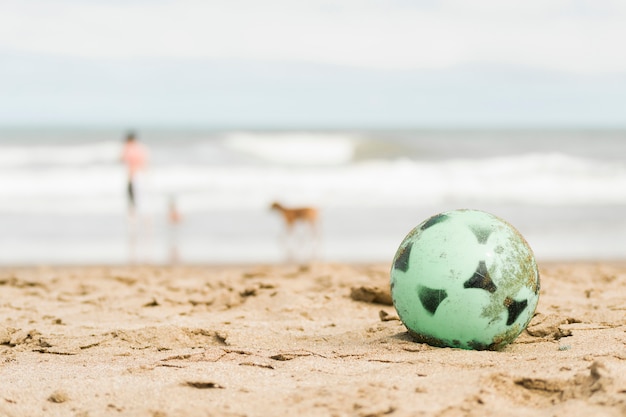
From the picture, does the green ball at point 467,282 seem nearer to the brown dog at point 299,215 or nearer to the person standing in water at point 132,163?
the brown dog at point 299,215

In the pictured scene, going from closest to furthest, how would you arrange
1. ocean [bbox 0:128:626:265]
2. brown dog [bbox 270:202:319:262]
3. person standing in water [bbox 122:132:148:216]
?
ocean [bbox 0:128:626:265]
brown dog [bbox 270:202:319:262]
person standing in water [bbox 122:132:148:216]

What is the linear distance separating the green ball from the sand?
0.14 m

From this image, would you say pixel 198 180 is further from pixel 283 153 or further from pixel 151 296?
pixel 151 296

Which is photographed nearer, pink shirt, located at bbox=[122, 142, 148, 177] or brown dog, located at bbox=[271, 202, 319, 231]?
Answer: brown dog, located at bbox=[271, 202, 319, 231]

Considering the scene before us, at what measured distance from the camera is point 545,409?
3.17 metres

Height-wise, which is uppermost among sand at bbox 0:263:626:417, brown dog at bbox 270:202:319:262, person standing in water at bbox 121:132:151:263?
person standing in water at bbox 121:132:151:263

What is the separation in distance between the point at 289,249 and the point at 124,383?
7.37 metres

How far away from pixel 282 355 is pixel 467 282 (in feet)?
3.33

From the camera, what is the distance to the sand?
3273 millimetres

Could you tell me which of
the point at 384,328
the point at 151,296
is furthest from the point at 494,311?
the point at 151,296

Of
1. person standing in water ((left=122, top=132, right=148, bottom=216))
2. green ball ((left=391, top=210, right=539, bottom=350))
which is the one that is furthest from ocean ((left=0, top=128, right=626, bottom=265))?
green ball ((left=391, top=210, right=539, bottom=350))

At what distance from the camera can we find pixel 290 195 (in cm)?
1967

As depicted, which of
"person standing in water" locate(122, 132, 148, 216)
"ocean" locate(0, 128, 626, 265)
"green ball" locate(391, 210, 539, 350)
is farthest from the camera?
"person standing in water" locate(122, 132, 148, 216)

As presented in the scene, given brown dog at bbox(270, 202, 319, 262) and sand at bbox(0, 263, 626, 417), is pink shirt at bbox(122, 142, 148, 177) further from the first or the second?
sand at bbox(0, 263, 626, 417)
